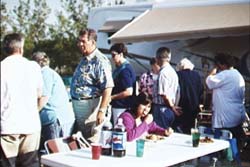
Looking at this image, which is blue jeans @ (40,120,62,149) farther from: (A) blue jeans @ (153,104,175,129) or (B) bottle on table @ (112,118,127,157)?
(B) bottle on table @ (112,118,127,157)

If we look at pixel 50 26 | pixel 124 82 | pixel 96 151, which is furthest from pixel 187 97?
pixel 50 26

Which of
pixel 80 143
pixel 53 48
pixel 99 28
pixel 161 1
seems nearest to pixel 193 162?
pixel 80 143

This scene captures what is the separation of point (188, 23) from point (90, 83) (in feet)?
11.7

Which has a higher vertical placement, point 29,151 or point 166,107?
point 166,107

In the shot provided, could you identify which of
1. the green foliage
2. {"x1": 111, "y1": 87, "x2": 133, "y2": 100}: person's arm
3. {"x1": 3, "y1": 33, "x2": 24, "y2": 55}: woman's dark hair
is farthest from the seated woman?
the green foliage

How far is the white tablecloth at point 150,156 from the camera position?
2764 mm

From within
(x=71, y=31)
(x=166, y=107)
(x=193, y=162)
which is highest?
(x=71, y=31)

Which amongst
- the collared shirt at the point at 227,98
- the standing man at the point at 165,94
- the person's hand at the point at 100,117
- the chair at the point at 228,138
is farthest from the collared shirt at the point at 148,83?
the person's hand at the point at 100,117

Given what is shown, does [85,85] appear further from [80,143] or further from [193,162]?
[193,162]

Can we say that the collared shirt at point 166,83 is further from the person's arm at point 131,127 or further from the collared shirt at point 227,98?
the person's arm at point 131,127

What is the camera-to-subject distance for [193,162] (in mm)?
3758

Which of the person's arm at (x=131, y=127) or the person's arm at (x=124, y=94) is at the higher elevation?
the person's arm at (x=124, y=94)

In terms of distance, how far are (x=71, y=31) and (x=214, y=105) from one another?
11.9 metres

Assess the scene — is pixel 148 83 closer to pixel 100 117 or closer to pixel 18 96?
pixel 100 117
